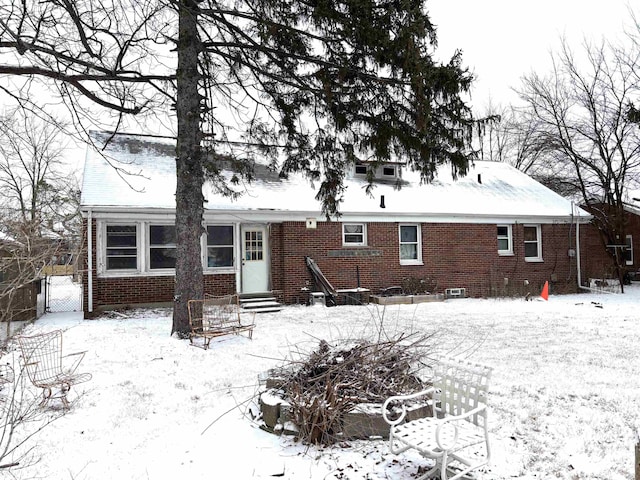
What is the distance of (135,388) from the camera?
6.10 meters

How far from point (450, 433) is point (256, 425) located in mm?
1930

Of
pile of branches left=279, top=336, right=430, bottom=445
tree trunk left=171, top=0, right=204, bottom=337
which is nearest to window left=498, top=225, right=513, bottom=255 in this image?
tree trunk left=171, top=0, right=204, bottom=337

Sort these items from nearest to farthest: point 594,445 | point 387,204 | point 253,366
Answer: point 594,445, point 253,366, point 387,204

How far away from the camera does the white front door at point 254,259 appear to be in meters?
14.9

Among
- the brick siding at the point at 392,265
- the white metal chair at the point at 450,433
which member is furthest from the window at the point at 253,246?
the white metal chair at the point at 450,433

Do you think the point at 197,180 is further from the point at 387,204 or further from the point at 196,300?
the point at 387,204

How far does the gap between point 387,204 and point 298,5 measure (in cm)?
878

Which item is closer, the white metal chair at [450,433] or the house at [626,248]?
Answer: the white metal chair at [450,433]

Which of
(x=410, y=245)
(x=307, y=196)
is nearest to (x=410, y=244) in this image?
(x=410, y=245)

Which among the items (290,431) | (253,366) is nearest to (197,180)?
(253,366)

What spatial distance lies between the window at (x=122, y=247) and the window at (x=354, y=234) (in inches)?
257

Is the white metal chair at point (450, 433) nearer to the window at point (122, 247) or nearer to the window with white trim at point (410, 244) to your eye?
the window at point (122, 247)

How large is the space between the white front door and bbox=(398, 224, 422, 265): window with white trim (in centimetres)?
484

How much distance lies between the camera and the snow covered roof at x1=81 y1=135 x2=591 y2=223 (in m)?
13.6
